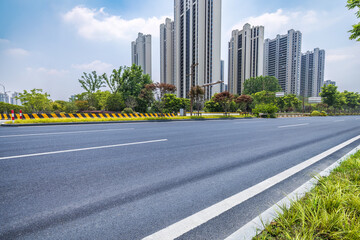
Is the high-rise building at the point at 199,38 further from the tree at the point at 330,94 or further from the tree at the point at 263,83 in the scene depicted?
the tree at the point at 330,94

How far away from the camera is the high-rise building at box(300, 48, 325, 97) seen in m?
91.8

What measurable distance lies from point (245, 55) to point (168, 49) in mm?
42263

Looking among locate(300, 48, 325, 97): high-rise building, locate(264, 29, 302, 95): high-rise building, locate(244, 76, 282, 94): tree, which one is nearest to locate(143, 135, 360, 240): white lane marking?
locate(244, 76, 282, 94): tree

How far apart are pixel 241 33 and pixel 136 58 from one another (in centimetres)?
6221

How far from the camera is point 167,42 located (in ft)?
307

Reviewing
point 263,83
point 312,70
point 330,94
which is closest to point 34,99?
point 263,83

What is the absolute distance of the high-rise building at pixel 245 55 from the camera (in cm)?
8575

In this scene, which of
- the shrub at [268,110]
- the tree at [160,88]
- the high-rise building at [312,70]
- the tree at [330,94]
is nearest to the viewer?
the tree at [160,88]

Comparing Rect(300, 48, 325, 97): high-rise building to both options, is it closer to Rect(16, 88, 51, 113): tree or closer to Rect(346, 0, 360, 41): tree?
Rect(346, 0, 360, 41): tree

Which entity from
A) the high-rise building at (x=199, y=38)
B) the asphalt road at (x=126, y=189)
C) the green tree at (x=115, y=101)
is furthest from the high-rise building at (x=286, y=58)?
the asphalt road at (x=126, y=189)

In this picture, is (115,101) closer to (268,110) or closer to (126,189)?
(268,110)

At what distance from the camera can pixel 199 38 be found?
7512 centimetres

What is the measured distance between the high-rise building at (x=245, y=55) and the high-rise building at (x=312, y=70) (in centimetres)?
2683

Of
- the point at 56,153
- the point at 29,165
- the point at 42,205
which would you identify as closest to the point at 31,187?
the point at 42,205
